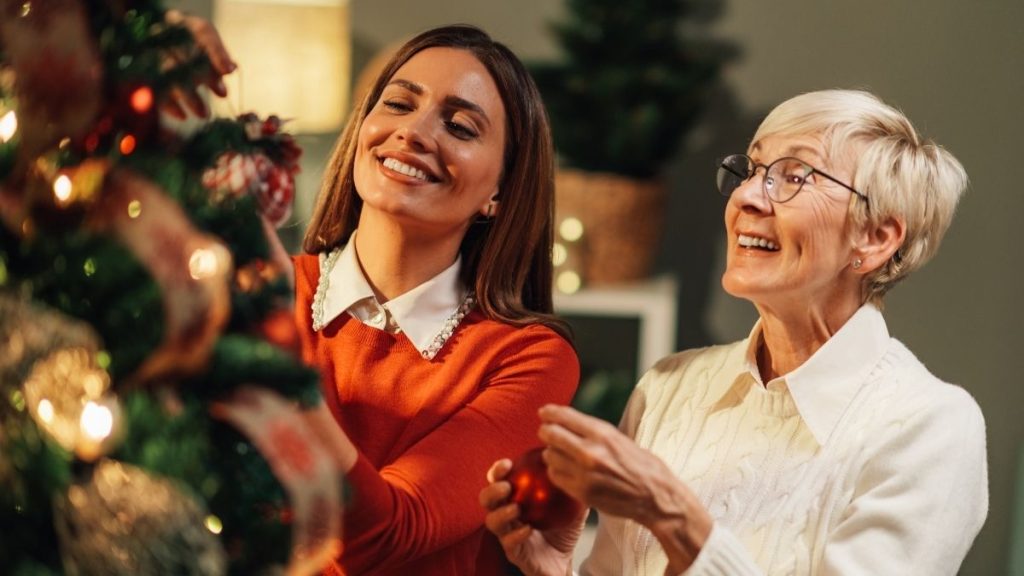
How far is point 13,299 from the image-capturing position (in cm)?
76

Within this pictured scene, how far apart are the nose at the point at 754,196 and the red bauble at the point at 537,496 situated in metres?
0.43

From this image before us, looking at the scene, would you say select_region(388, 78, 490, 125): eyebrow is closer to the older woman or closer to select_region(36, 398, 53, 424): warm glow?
the older woman

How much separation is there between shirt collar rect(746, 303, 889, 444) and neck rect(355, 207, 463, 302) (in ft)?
1.37

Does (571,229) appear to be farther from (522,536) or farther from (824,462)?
(522,536)

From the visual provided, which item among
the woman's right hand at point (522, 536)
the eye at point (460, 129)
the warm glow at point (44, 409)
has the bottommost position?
the woman's right hand at point (522, 536)

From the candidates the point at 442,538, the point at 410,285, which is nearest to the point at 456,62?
the point at 410,285

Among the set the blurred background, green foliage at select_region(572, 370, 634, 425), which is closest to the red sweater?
green foliage at select_region(572, 370, 634, 425)

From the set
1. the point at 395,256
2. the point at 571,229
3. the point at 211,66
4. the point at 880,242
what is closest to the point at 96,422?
the point at 211,66

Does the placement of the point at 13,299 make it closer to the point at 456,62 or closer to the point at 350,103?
the point at 456,62

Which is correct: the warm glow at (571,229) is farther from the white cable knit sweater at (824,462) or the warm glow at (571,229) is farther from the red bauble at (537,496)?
the red bauble at (537,496)

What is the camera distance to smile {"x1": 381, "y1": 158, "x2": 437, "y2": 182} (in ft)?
4.24

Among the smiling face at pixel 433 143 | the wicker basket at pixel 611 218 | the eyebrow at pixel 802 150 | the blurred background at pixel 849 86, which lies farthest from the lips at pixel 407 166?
the blurred background at pixel 849 86

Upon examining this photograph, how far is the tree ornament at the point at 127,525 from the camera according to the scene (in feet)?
2.43

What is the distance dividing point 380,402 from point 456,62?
1.26 ft
